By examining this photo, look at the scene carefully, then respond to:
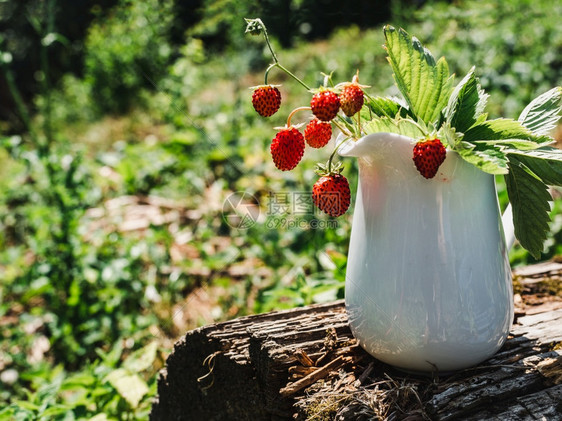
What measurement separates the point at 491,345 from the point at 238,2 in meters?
1.47

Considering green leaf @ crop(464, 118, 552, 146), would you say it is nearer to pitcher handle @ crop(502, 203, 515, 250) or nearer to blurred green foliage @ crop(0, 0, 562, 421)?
pitcher handle @ crop(502, 203, 515, 250)

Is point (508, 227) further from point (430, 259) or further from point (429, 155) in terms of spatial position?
point (429, 155)

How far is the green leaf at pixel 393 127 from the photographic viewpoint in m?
0.80

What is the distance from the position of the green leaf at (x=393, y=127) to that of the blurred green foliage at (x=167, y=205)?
0.45m

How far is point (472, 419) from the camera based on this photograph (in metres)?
0.80

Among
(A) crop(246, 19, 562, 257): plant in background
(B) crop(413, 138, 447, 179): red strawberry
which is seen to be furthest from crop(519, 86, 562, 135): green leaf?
(B) crop(413, 138, 447, 179): red strawberry

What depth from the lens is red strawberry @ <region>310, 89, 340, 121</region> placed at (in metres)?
0.75

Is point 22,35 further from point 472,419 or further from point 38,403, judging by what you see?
point 472,419

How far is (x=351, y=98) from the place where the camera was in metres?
0.75

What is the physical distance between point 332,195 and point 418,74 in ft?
0.73

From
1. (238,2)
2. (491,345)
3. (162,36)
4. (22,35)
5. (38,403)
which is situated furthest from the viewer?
(22,35)

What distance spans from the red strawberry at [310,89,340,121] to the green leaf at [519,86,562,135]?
1.06 feet

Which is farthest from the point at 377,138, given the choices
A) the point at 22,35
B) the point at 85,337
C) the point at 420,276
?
the point at 22,35
